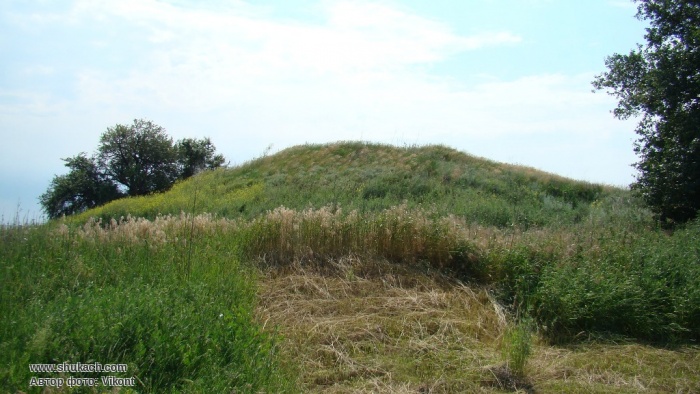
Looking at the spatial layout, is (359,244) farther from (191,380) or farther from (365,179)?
(365,179)

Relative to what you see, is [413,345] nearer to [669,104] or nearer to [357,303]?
[357,303]

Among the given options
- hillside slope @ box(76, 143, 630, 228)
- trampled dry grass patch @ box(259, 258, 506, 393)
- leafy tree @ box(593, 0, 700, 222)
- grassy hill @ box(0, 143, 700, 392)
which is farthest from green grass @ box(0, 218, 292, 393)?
leafy tree @ box(593, 0, 700, 222)

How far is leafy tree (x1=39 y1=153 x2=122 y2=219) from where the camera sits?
3077cm

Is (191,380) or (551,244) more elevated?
(551,244)

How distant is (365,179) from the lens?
19578 millimetres

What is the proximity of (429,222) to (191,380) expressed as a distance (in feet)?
18.0

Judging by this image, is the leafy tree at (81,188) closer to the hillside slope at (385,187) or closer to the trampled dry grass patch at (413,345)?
the hillside slope at (385,187)

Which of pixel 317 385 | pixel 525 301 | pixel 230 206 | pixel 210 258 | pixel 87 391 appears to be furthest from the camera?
pixel 230 206

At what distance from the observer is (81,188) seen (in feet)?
102

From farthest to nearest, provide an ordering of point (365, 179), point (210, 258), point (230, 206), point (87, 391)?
point (365, 179) < point (230, 206) < point (210, 258) < point (87, 391)

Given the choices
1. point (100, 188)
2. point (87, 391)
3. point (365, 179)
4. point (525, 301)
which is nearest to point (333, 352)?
point (87, 391)

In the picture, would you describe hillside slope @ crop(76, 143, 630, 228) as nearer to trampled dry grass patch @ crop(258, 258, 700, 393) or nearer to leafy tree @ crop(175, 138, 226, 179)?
trampled dry grass patch @ crop(258, 258, 700, 393)

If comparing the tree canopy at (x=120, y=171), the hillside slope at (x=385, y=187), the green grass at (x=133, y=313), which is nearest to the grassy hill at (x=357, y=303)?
the green grass at (x=133, y=313)

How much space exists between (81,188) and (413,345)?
30052mm
